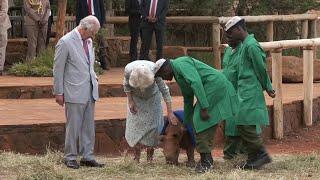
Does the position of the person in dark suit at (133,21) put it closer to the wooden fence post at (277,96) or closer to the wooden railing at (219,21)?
the wooden railing at (219,21)

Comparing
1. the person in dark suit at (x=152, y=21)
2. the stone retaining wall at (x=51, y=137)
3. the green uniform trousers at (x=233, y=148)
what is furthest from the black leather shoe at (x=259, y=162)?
the person in dark suit at (x=152, y=21)

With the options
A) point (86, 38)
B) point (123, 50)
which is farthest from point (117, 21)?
point (86, 38)

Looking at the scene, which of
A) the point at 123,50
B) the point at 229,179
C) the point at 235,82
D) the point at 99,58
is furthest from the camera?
the point at 123,50

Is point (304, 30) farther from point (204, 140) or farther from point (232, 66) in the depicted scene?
point (204, 140)

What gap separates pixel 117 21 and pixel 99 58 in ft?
5.32

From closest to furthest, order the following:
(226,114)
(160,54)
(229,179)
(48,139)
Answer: (229,179) → (226,114) → (48,139) → (160,54)

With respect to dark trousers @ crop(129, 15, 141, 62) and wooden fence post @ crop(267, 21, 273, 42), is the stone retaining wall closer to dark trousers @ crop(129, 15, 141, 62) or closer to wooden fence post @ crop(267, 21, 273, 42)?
dark trousers @ crop(129, 15, 141, 62)

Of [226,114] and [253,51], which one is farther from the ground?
[253,51]

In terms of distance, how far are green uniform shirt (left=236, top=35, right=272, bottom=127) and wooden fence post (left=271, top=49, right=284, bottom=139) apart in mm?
3163

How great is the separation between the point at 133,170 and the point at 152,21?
5875 millimetres

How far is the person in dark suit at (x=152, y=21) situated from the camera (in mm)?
13922

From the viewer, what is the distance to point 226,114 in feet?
27.5

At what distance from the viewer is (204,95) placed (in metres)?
8.16

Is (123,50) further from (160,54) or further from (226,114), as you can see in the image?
(226,114)
